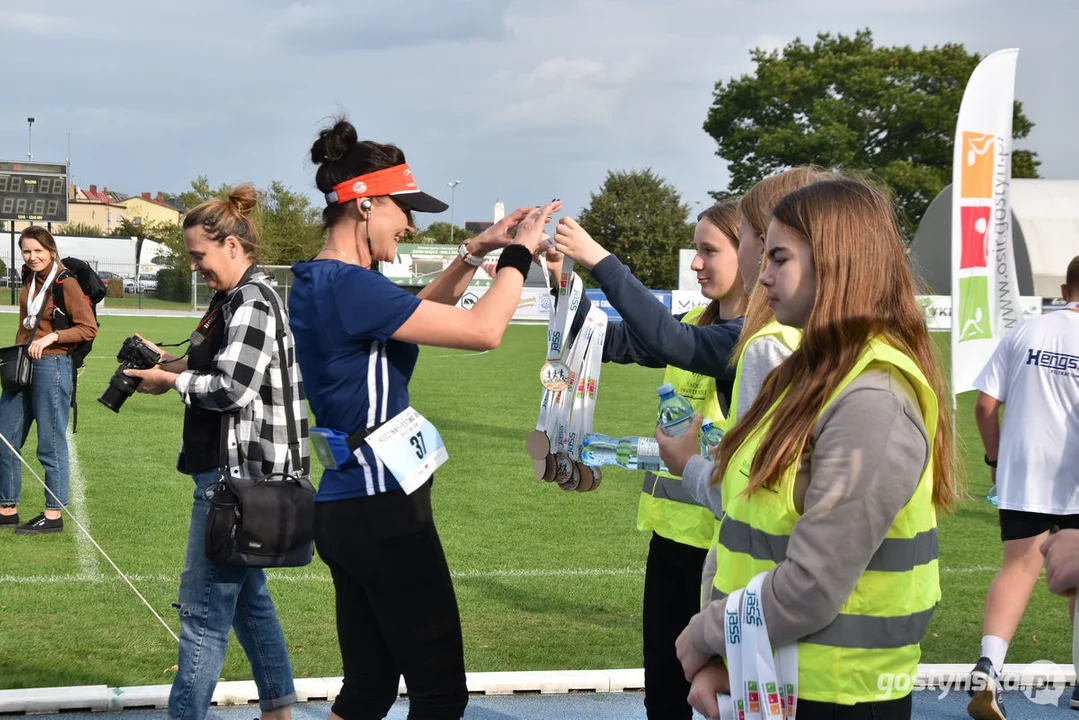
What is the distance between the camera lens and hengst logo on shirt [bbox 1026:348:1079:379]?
4.72 meters

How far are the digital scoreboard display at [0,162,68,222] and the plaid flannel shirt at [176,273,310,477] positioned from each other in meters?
42.5

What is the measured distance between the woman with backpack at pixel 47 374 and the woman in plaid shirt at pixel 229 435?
4240 mm

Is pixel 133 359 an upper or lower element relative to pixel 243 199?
lower

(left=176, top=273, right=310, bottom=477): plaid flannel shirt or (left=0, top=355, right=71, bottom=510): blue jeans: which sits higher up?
(left=176, top=273, right=310, bottom=477): plaid flannel shirt

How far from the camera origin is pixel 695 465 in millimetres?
2598

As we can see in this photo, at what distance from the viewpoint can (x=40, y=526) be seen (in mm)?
7695

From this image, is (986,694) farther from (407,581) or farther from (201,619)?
(201,619)

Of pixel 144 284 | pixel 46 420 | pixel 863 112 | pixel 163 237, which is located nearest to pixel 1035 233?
pixel 863 112

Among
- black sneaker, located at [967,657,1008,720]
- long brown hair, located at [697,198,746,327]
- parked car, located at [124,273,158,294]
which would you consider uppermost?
parked car, located at [124,273,158,294]

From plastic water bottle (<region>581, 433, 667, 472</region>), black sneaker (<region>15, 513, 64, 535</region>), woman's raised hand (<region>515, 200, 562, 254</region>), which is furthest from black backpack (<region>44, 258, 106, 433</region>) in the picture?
woman's raised hand (<region>515, 200, 562, 254</region>)

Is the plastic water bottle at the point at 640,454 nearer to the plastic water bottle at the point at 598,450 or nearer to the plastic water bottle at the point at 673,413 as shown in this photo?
the plastic water bottle at the point at 598,450

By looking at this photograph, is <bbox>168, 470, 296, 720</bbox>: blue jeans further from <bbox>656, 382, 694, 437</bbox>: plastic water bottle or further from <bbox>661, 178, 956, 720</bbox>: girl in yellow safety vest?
<bbox>661, 178, 956, 720</bbox>: girl in yellow safety vest

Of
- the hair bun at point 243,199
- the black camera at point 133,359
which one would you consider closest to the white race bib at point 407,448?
the hair bun at point 243,199

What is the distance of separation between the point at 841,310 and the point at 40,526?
719cm
